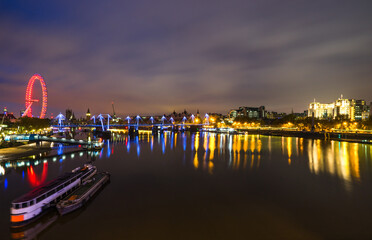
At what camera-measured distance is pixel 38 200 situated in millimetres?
12367

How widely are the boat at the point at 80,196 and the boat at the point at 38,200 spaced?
0.56 metres

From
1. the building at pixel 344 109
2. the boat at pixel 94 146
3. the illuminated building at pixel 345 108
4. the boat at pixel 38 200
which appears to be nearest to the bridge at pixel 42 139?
the boat at pixel 94 146

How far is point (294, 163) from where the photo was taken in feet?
101

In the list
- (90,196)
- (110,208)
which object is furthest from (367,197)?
(90,196)

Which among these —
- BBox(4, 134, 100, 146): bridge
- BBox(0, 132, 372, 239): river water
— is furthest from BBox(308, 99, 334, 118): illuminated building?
BBox(4, 134, 100, 146): bridge

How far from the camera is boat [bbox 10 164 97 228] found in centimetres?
1152

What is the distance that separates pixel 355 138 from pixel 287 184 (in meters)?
57.9

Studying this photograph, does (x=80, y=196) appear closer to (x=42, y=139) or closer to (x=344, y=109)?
(x=42, y=139)

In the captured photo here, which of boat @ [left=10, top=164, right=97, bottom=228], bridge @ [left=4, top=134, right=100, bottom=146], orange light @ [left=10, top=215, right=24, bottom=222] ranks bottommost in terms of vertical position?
orange light @ [left=10, top=215, right=24, bottom=222]

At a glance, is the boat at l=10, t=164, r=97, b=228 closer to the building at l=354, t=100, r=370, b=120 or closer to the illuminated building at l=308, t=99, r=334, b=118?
the building at l=354, t=100, r=370, b=120

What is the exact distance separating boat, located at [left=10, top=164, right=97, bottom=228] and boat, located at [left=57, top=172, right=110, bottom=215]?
0.56 m

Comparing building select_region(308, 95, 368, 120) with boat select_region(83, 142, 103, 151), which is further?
building select_region(308, 95, 368, 120)

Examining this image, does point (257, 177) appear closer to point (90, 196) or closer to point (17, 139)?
point (90, 196)

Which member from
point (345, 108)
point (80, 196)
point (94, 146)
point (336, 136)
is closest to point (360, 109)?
point (345, 108)
